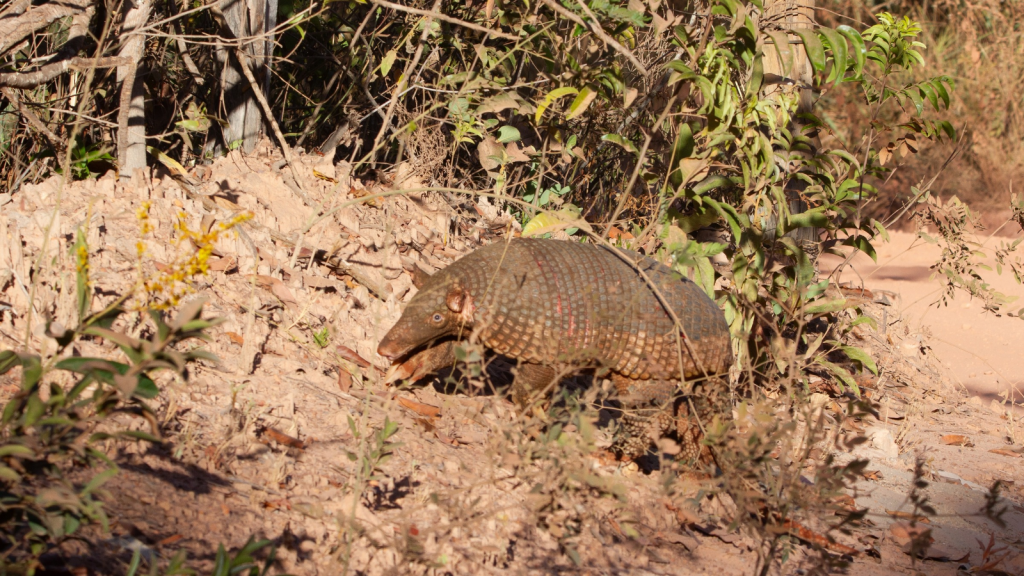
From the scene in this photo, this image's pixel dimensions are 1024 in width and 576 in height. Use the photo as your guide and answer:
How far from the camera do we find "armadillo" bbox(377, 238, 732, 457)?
385 centimetres

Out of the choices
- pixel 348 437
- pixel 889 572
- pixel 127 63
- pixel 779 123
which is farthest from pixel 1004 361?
pixel 127 63

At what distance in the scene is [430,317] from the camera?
386 centimetres

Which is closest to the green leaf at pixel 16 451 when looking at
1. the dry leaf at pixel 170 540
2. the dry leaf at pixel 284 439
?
the dry leaf at pixel 170 540

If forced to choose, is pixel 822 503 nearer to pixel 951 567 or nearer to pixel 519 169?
pixel 951 567

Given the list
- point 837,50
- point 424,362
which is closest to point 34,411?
point 424,362

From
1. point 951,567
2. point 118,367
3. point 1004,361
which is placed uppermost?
point 118,367

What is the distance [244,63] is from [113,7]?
798 mm

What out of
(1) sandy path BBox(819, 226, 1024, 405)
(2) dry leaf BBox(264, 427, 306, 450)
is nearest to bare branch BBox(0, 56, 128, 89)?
(2) dry leaf BBox(264, 427, 306, 450)

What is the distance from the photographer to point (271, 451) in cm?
313

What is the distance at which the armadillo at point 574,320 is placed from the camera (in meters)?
3.85

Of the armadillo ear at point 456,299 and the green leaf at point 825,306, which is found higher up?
the armadillo ear at point 456,299

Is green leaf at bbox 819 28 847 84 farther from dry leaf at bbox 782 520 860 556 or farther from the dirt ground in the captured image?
dry leaf at bbox 782 520 860 556

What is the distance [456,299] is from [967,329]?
21.4 feet

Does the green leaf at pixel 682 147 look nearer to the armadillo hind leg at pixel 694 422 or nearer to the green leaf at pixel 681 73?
the green leaf at pixel 681 73
